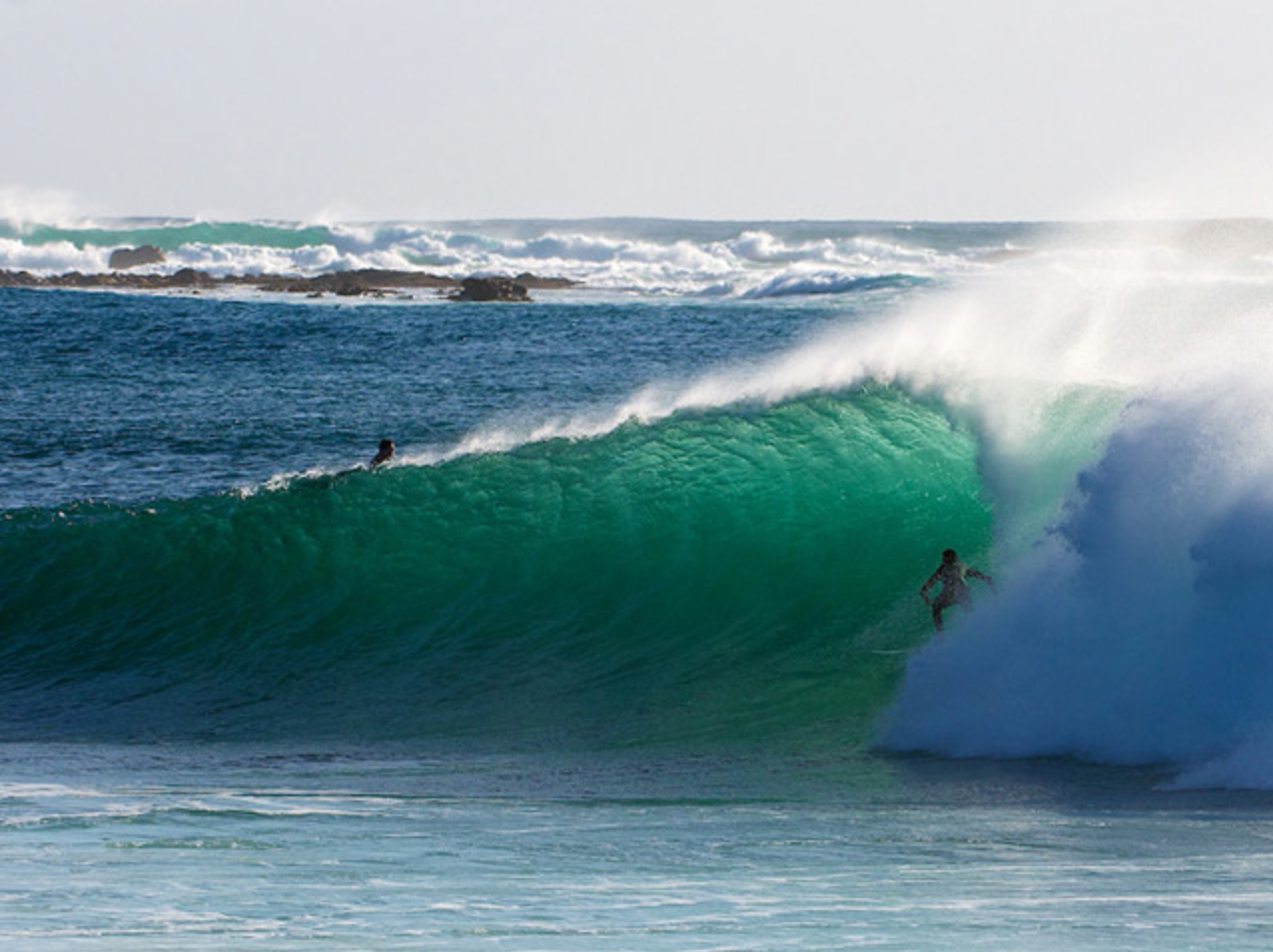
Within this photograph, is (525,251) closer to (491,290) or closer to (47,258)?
(47,258)

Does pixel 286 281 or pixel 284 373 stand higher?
pixel 286 281

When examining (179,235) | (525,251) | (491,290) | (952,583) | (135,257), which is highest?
(179,235)

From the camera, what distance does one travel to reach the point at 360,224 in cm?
7962

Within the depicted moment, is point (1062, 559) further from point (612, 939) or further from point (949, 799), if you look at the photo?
point (612, 939)

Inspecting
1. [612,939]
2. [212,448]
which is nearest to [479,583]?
[612,939]

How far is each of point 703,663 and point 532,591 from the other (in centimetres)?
182

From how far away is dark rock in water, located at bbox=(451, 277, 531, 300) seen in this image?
167ft

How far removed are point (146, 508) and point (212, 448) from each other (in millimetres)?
6850

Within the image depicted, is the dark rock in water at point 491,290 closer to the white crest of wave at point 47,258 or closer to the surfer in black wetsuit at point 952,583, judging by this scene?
the white crest of wave at point 47,258

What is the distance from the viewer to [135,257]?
2778 inches

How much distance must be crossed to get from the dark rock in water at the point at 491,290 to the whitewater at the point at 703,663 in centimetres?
2954

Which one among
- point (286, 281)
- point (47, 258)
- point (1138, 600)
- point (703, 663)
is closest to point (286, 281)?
point (286, 281)

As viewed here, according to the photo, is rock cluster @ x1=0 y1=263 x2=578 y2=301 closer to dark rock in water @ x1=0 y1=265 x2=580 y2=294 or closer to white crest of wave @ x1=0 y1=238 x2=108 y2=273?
dark rock in water @ x1=0 y1=265 x2=580 y2=294

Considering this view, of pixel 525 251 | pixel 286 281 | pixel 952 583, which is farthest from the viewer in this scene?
pixel 525 251
